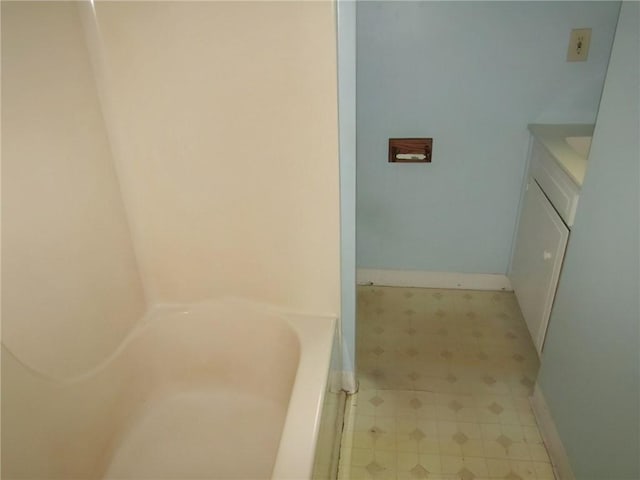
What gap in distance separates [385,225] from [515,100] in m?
0.82

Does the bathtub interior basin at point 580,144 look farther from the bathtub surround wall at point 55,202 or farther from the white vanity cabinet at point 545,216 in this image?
the bathtub surround wall at point 55,202

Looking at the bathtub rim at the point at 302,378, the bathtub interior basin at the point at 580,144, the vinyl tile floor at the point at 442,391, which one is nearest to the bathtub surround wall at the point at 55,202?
the bathtub rim at the point at 302,378

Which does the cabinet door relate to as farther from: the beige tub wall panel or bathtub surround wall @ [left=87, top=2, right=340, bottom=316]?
the beige tub wall panel

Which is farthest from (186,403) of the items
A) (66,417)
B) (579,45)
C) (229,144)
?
(579,45)

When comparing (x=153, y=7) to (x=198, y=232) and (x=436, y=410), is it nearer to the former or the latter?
(x=198, y=232)

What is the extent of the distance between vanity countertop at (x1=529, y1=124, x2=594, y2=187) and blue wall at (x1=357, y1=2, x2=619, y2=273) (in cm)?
5

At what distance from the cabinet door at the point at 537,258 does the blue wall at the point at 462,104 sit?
0.15 m

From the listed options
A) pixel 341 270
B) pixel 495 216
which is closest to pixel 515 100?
pixel 495 216

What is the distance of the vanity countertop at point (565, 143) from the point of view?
1597 mm

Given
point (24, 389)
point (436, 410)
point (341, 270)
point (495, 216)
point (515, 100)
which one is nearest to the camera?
point (24, 389)

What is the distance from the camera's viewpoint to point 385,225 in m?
2.42

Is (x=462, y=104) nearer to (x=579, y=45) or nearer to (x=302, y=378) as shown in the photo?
(x=579, y=45)

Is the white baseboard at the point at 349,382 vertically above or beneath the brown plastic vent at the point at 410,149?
beneath

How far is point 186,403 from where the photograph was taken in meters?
1.72
